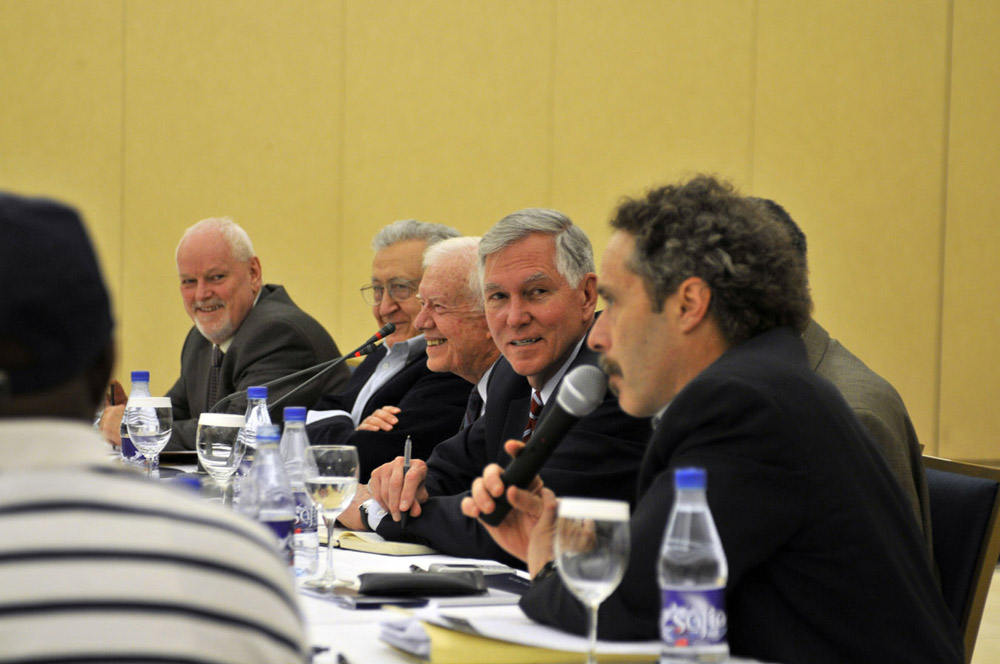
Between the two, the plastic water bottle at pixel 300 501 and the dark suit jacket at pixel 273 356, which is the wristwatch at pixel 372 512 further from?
the dark suit jacket at pixel 273 356

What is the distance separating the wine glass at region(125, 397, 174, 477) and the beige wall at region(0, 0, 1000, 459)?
3.13m

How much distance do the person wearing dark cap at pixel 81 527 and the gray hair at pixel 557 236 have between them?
170 cm

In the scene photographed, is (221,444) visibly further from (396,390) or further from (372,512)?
(396,390)

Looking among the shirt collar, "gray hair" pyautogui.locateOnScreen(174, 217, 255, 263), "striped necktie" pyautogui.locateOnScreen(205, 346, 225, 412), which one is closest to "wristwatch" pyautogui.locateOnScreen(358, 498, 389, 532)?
the shirt collar

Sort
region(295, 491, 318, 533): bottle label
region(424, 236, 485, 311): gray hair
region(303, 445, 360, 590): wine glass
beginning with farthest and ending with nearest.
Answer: region(424, 236, 485, 311): gray hair
region(295, 491, 318, 533): bottle label
region(303, 445, 360, 590): wine glass

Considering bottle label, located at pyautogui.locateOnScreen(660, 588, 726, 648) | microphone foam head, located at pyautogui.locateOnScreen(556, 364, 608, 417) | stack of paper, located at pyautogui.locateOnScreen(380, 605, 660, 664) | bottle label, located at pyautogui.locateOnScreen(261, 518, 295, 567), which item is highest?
microphone foam head, located at pyautogui.locateOnScreen(556, 364, 608, 417)

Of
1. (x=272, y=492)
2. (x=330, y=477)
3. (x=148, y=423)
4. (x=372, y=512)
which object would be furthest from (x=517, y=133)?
(x=272, y=492)

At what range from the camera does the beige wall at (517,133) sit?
558 centimetres

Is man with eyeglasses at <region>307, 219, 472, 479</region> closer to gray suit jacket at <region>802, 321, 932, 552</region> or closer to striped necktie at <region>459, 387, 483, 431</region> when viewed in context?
striped necktie at <region>459, 387, 483, 431</region>

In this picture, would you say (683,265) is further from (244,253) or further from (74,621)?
(244,253)

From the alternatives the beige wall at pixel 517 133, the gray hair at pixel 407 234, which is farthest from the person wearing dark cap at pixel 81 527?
the beige wall at pixel 517 133

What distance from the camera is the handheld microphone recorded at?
1.51 meters

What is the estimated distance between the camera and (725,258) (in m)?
1.52

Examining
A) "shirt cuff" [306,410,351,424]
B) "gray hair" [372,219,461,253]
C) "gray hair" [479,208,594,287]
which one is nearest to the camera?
"gray hair" [479,208,594,287]
